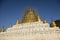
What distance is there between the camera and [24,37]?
43.6 ft

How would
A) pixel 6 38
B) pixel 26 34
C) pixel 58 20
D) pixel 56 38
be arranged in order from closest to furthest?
pixel 56 38 → pixel 26 34 → pixel 6 38 → pixel 58 20

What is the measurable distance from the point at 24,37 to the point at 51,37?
301cm

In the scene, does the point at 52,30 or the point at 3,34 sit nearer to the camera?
the point at 52,30

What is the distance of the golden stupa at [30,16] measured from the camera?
1884cm

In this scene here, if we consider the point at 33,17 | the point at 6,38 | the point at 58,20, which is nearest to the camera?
the point at 6,38

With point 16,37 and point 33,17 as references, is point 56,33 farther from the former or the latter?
point 33,17

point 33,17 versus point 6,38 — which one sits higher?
point 33,17

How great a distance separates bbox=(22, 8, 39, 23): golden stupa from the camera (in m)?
18.8

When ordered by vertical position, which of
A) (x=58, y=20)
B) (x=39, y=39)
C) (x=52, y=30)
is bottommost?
(x=39, y=39)

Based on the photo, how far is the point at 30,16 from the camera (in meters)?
19.0

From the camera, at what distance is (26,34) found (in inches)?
521

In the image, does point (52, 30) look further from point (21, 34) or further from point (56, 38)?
point (21, 34)

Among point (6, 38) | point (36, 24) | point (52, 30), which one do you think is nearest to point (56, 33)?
point (52, 30)

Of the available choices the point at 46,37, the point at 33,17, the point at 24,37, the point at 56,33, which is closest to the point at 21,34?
the point at 24,37
